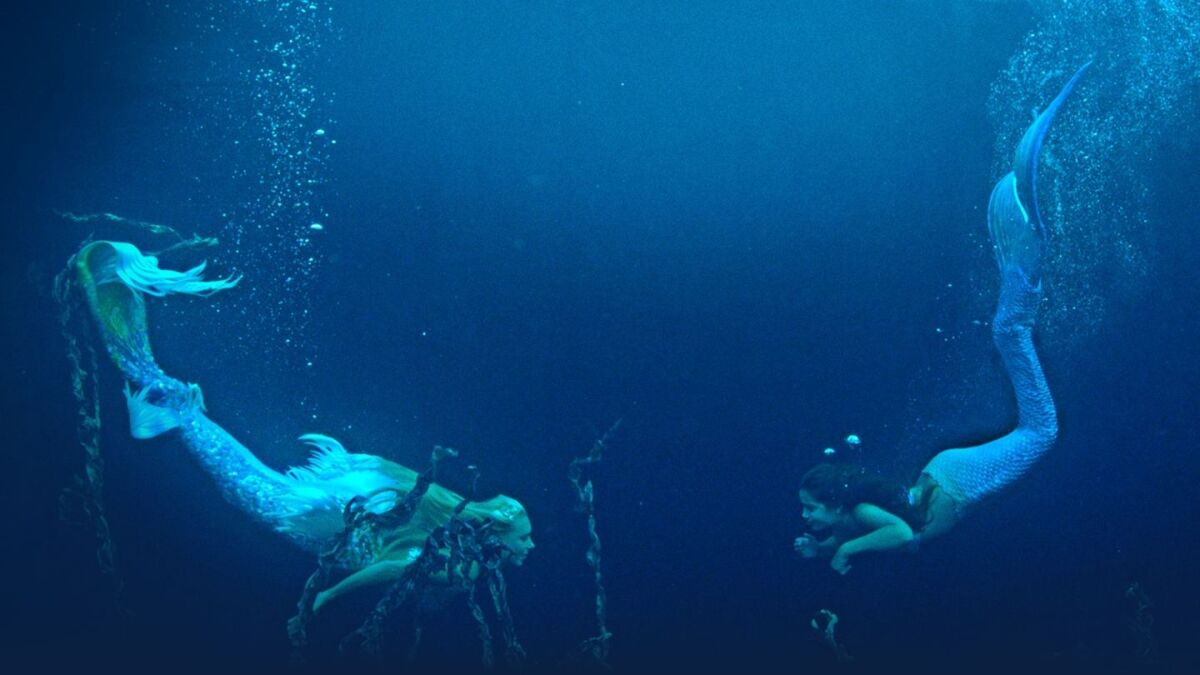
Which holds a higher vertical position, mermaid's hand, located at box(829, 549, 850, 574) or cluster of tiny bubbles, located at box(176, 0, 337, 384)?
cluster of tiny bubbles, located at box(176, 0, 337, 384)

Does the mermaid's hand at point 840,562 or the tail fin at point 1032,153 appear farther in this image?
the mermaid's hand at point 840,562

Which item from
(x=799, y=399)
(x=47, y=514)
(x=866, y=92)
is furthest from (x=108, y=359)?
(x=866, y=92)

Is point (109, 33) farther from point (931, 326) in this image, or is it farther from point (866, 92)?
point (931, 326)

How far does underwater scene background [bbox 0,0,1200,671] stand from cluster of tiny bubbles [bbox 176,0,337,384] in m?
0.01

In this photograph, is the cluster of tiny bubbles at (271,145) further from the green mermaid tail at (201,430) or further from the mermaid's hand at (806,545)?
the mermaid's hand at (806,545)

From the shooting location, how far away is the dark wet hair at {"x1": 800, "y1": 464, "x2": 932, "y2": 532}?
2.80 meters

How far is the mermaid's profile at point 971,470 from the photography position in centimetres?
273

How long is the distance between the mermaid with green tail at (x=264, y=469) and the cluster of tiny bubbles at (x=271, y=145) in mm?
136

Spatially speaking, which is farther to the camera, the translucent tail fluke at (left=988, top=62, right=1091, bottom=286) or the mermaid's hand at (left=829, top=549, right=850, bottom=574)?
the mermaid's hand at (left=829, top=549, right=850, bottom=574)

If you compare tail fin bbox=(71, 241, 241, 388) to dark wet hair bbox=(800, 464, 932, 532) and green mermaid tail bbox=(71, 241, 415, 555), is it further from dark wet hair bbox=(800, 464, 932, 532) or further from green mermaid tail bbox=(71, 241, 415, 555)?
dark wet hair bbox=(800, 464, 932, 532)

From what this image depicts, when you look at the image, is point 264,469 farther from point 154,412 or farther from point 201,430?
point 154,412

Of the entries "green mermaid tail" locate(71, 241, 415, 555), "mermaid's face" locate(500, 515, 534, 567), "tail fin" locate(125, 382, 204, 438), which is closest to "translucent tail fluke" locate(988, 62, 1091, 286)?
"mermaid's face" locate(500, 515, 534, 567)

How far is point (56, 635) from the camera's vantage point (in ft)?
9.43

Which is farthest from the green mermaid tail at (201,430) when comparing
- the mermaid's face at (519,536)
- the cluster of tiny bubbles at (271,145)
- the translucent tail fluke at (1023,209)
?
the translucent tail fluke at (1023,209)
